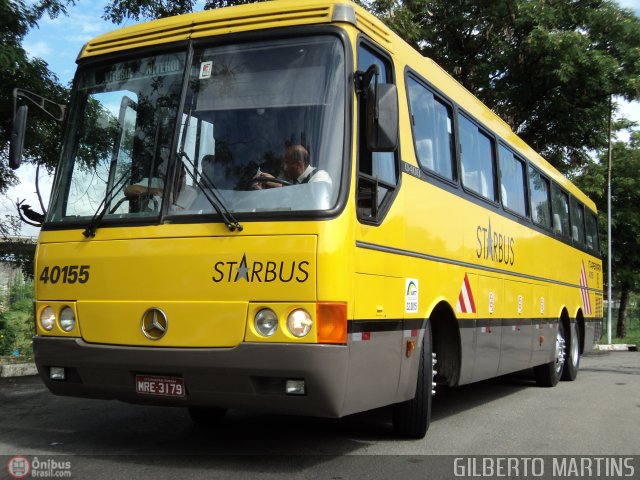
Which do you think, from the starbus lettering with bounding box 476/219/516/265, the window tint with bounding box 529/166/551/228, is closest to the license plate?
the starbus lettering with bounding box 476/219/516/265

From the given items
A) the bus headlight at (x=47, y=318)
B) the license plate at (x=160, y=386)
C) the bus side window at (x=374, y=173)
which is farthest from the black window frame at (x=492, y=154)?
the bus headlight at (x=47, y=318)

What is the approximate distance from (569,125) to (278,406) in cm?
1769

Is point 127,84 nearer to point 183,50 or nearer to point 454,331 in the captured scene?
point 183,50

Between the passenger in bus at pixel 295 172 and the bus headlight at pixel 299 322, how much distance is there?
903mm

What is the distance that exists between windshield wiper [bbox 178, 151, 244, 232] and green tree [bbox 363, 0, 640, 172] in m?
13.5

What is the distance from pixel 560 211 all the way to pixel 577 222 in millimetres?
1752

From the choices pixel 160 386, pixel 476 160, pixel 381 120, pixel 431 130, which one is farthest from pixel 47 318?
pixel 476 160

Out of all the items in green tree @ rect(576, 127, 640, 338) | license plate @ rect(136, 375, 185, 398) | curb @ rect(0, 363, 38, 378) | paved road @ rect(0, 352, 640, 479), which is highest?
green tree @ rect(576, 127, 640, 338)

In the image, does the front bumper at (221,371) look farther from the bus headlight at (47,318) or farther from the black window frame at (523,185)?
the black window frame at (523,185)

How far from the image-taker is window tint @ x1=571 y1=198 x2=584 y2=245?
13953mm

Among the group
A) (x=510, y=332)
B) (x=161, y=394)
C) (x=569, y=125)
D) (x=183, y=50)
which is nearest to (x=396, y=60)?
(x=183, y=50)

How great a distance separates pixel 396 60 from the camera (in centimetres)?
640

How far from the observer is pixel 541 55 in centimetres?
1916

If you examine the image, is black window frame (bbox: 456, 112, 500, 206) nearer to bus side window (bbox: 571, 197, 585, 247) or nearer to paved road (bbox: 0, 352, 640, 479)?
paved road (bbox: 0, 352, 640, 479)
